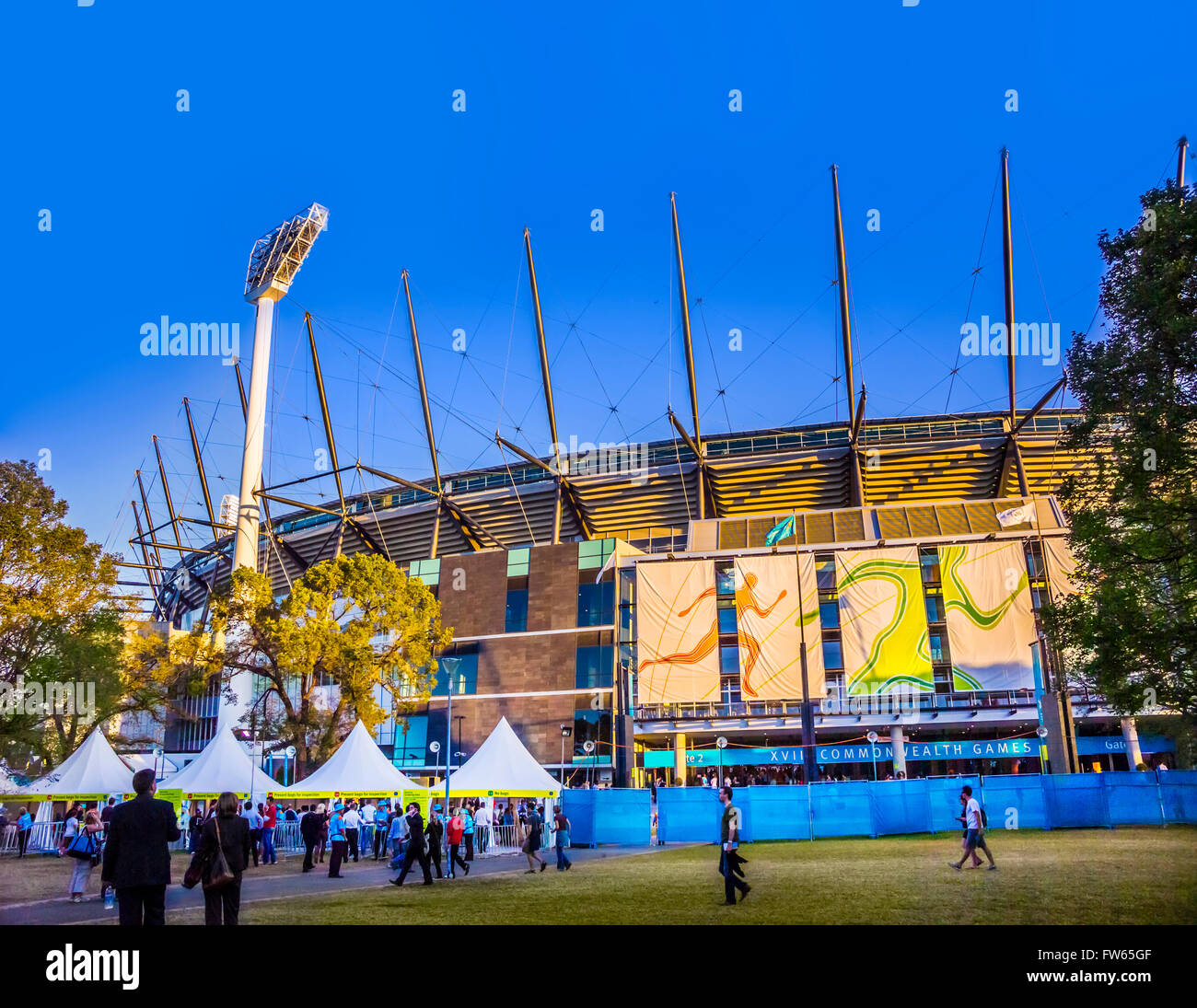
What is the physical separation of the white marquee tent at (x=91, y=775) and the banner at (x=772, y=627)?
109 feet

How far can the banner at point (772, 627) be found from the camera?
54.3 meters

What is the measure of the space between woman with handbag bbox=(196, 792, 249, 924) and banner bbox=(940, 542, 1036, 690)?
49340 mm

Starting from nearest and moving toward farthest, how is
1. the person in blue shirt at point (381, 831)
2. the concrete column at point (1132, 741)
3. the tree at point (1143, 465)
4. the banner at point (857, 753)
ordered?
the tree at point (1143, 465), the person in blue shirt at point (381, 831), the concrete column at point (1132, 741), the banner at point (857, 753)

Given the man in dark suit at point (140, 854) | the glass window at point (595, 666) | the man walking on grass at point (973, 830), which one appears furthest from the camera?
the glass window at point (595, 666)

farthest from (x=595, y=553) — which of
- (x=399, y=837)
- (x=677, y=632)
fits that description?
(x=399, y=837)

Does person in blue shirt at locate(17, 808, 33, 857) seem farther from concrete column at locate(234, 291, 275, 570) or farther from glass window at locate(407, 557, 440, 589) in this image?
glass window at locate(407, 557, 440, 589)

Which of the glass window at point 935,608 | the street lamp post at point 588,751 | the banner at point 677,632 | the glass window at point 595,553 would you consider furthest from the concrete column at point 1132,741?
the glass window at point 595,553

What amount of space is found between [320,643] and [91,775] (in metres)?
9.44

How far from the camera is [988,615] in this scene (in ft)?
176

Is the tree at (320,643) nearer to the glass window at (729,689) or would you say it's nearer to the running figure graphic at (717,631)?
the running figure graphic at (717,631)

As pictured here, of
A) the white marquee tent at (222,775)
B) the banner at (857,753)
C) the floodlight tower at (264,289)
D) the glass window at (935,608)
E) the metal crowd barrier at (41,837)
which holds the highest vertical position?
the floodlight tower at (264,289)

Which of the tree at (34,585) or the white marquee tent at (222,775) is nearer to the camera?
the tree at (34,585)
